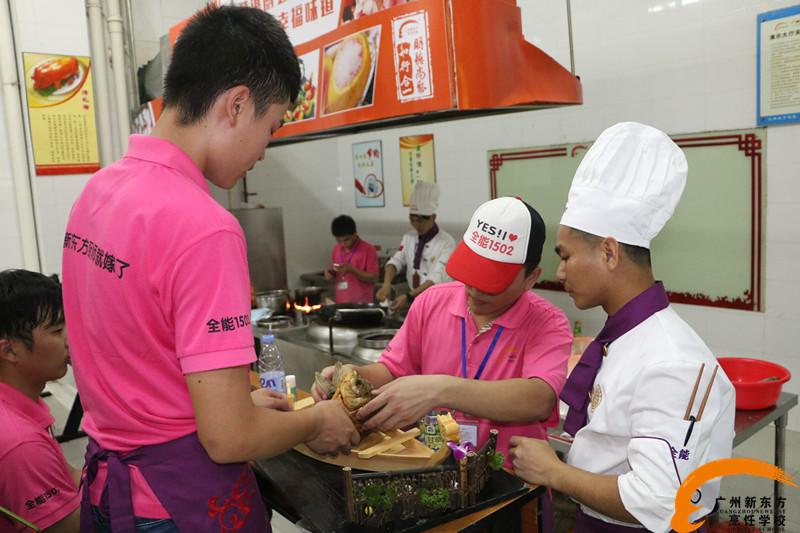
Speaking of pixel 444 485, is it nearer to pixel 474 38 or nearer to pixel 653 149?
pixel 653 149

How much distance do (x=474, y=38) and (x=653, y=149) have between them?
1513mm

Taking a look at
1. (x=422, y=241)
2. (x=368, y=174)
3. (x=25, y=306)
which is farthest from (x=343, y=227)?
(x=25, y=306)

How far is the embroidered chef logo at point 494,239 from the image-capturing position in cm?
177

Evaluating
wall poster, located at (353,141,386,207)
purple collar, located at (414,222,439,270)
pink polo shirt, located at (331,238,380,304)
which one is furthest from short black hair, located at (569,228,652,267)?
wall poster, located at (353,141,386,207)

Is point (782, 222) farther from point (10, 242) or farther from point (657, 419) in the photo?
point (10, 242)

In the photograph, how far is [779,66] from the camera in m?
3.69

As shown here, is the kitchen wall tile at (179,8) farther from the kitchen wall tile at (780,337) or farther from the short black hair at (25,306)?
the kitchen wall tile at (780,337)

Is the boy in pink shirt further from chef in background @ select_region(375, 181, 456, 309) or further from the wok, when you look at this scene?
chef in background @ select_region(375, 181, 456, 309)

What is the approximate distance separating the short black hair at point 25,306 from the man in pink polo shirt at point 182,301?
751 mm

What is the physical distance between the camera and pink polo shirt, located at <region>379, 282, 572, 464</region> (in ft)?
5.98

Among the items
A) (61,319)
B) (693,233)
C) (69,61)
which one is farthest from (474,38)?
(69,61)

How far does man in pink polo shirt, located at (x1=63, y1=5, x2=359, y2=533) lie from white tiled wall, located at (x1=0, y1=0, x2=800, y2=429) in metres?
3.76

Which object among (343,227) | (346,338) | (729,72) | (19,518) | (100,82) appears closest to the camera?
(19,518)

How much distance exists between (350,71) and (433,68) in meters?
0.69
